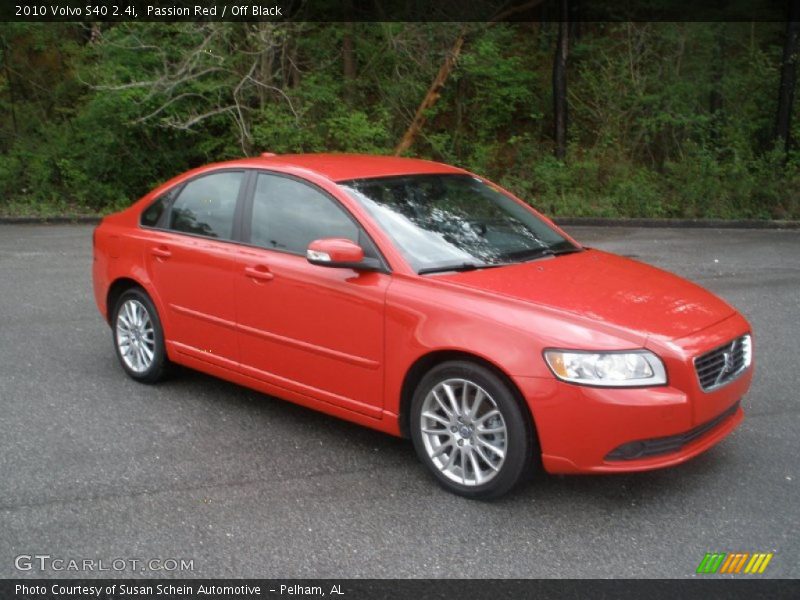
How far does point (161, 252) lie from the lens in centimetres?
601

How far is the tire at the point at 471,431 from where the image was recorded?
421 centimetres

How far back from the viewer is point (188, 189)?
6.14 meters

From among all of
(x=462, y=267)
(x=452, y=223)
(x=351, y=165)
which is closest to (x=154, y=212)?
(x=351, y=165)

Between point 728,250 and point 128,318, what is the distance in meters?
9.41

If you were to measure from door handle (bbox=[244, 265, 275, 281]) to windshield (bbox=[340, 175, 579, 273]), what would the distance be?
666mm

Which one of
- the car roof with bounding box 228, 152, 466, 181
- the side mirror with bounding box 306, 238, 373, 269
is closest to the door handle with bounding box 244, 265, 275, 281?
the side mirror with bounding box 306, 238, 373, 269

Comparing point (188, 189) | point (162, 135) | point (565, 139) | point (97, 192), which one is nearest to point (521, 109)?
point (565, 139)

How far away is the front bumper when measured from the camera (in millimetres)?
4020

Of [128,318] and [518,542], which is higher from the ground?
[128,318]

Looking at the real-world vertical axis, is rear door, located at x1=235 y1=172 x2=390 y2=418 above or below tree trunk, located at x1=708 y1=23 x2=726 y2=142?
below
